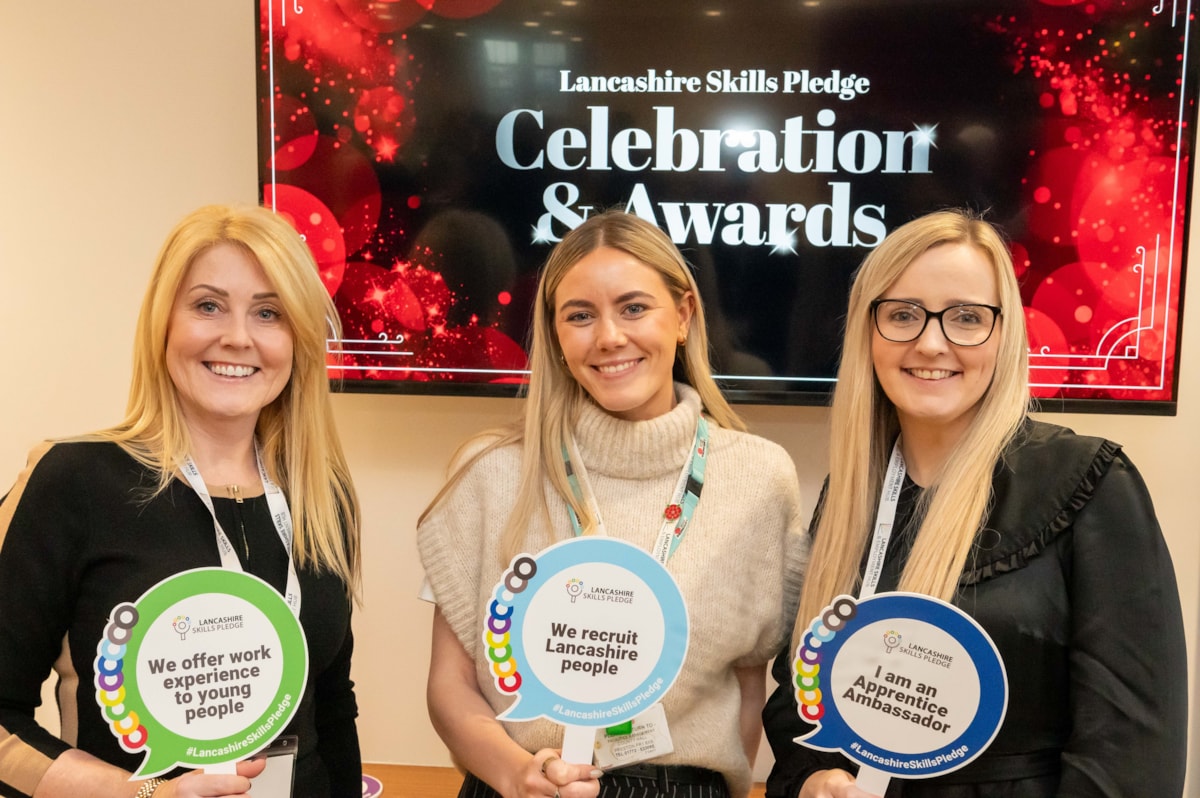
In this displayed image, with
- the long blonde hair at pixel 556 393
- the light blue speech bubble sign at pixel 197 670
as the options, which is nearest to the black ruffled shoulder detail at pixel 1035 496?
the long blonde hair at pixel 556 393

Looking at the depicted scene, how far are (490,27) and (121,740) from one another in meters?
2.11

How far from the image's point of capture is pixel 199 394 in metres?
1.59

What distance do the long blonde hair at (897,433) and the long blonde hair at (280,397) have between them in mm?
899

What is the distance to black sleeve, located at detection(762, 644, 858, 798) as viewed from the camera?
5.25 ft

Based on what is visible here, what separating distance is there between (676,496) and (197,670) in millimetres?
879

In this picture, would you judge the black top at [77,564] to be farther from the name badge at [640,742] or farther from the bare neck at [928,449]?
the bare neck at [928,449]

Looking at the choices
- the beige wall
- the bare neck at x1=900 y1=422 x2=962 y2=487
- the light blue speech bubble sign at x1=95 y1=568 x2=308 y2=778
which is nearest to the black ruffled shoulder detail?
the bare neck at x1=900 y1=422 x2=962 y2=487

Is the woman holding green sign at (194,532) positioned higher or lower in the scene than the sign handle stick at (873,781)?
higher

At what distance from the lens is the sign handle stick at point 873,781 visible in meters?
1.44

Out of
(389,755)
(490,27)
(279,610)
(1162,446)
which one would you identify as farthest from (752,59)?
(389,755)

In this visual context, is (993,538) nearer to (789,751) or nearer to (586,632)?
(789,751)

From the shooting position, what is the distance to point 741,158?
2.66 m

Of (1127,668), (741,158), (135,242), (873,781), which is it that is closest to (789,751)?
(873,781)

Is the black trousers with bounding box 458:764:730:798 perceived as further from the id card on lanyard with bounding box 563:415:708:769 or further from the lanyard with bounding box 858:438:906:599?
the lanyard with bounding box 858:438:906:599
